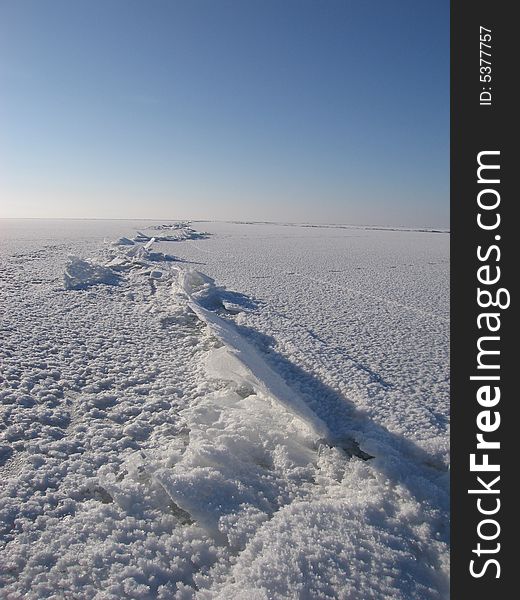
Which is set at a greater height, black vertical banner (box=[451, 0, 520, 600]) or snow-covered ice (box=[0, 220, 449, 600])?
black vertical banner (box=[451, 0, 520, 600])

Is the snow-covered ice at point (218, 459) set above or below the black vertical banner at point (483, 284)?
below

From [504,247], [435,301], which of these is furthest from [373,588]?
[435,301]

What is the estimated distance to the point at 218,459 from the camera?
6.48 ft

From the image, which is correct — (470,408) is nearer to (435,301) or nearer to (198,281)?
(435,301)

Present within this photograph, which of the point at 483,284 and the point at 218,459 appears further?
the point at 218,459

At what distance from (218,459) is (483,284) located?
1502 millimetres

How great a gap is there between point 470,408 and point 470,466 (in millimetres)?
211

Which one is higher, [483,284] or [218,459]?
[483,284]

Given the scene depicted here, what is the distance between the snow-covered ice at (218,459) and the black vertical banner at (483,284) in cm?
31

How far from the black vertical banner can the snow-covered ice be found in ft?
1.00

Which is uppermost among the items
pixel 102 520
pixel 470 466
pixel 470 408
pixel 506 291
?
pixel 506 291

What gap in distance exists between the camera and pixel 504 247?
150 centimetres

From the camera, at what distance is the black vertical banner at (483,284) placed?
4.46 feet

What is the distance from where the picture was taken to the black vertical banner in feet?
4.46
